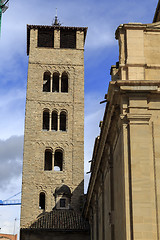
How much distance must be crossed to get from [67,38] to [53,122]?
1038 cm

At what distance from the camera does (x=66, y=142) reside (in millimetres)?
47875

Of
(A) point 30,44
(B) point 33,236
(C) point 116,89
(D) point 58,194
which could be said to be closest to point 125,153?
(C) point 116,89

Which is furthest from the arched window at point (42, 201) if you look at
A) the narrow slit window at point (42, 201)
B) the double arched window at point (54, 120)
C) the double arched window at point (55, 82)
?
the double arched window at point (55, 82)

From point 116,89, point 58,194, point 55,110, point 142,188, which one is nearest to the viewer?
point 142,188

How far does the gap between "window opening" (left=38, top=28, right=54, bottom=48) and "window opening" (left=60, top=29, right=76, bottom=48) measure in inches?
46.2

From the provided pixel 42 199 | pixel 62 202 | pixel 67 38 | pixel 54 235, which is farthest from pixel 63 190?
pixel 67 38

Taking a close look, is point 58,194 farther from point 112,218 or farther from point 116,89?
point 116,89

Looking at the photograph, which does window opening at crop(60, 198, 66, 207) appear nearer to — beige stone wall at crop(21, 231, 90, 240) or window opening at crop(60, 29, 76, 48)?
beige stone wall at crop(21, 231, 90, 240)

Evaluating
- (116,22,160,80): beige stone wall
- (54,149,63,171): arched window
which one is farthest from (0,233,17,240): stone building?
(116,22,160,80): beige stone wall

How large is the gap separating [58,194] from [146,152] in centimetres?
3097

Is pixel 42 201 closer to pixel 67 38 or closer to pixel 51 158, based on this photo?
pixel 51 158

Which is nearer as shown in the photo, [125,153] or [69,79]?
[125,153]

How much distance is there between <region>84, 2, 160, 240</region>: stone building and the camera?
14.4 m

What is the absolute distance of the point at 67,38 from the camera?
53656mm
